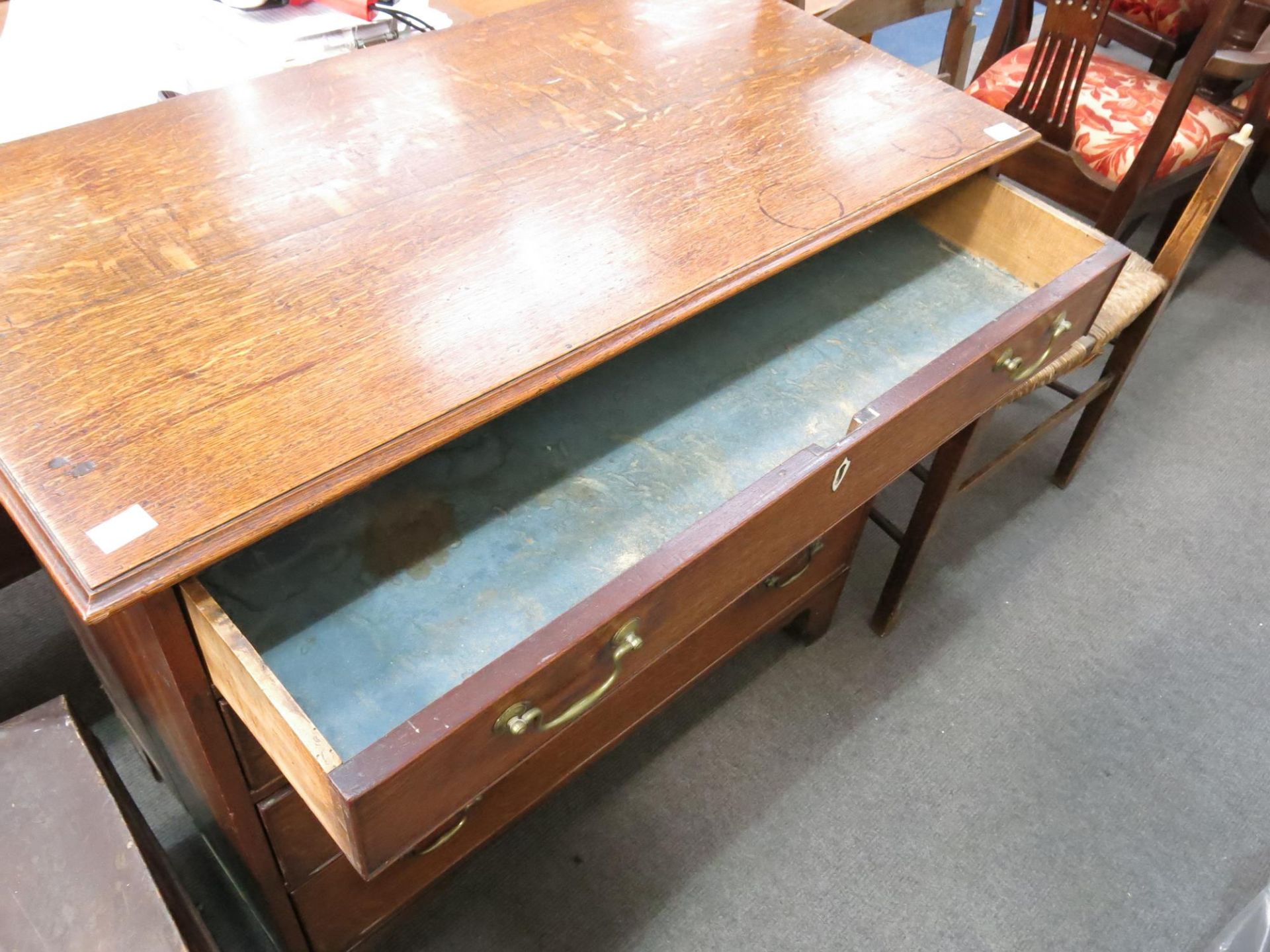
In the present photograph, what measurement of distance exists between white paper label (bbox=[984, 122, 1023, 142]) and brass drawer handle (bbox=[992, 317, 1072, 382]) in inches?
8.8

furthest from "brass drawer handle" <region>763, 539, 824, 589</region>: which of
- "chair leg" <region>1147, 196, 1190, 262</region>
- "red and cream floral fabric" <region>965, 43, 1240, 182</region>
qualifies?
"chair leg" <region>1147, 196, 1190, 262</region>

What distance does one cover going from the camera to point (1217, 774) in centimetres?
128

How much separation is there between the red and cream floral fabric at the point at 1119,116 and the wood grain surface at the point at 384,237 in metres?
0.64

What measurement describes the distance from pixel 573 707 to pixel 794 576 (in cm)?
48

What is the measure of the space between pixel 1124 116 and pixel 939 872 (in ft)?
4.11

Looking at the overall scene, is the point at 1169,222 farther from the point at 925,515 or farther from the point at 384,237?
the point at 384,237

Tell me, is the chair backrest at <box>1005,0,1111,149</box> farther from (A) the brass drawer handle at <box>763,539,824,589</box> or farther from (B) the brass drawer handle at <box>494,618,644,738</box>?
(B) the brass drawer handle at <box>494,618,644,738</box>

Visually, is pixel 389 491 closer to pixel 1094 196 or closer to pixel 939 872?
pixel 939 872

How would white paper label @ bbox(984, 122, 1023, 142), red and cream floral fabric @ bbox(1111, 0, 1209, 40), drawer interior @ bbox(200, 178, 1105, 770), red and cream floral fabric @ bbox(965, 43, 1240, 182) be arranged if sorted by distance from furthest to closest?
red and cream floral fabric @ bbox(1111, 0, 1209, 40) < red and cream floral fabric @ bbox(965, 43, 1240, 182) < white paper label @ bbox(984, 122, 1023, 142) < drawer interior @ bbox(200, 178, 1105, 770)

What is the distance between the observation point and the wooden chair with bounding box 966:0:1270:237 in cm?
151

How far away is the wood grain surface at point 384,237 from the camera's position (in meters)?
0.66

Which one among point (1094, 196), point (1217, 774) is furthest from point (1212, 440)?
point (1217, 774)

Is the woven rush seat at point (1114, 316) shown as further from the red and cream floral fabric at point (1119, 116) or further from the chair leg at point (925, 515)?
the red and cream floral fabric at point (1119, 116)

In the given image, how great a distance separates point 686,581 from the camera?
72 centimetres
